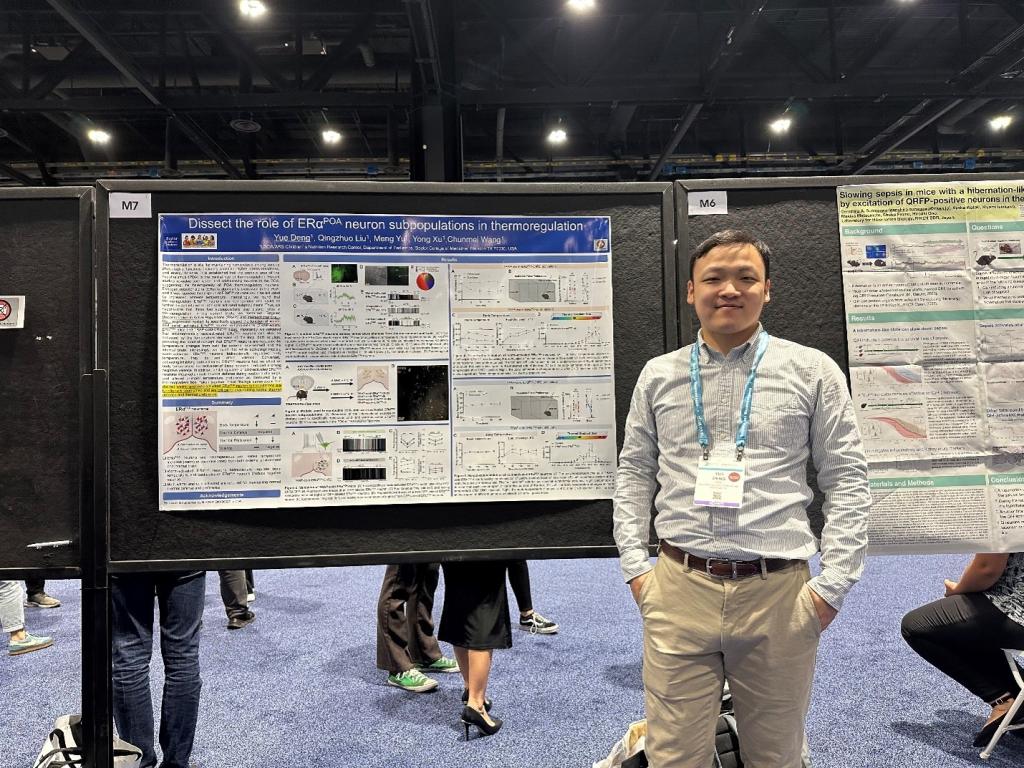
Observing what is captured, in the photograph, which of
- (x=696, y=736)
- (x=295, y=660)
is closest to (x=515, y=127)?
(x=295, y=660)

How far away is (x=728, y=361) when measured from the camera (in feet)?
4.61

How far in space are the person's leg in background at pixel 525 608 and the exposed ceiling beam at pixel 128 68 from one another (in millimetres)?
4422

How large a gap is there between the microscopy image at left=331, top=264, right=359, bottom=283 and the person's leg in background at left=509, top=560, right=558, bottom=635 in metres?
2.34

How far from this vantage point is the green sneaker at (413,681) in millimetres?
2756

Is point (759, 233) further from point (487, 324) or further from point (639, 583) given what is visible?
point (639, 583)

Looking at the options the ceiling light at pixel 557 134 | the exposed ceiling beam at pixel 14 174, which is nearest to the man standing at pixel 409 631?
the ceiling light at pixel 557 134

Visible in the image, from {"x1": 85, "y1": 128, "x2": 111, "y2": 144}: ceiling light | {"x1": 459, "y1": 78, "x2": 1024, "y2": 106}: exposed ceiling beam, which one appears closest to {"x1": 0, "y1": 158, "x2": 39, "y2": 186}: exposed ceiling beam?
{"x1": 85, "y1": 128, "x2": 111, "y2": 144}: ceiling light

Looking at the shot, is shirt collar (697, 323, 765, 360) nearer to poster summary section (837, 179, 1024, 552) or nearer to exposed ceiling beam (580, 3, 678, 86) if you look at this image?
poster summary section (837, 179, 1024, 552)

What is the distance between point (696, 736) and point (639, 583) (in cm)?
33

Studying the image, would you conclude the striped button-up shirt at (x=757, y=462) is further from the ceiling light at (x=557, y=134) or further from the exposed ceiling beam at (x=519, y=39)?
the ceiling light at (x=557, y=134)

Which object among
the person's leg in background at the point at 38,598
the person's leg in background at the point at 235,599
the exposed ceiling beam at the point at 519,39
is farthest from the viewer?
the exposed ceiling beam at the point at 519,39

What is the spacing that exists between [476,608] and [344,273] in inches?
55.0

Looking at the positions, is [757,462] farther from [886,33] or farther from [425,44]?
[886,33]

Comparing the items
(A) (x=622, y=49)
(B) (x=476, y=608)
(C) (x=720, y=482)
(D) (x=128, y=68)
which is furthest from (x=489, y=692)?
(D) (x=128, y=68)
